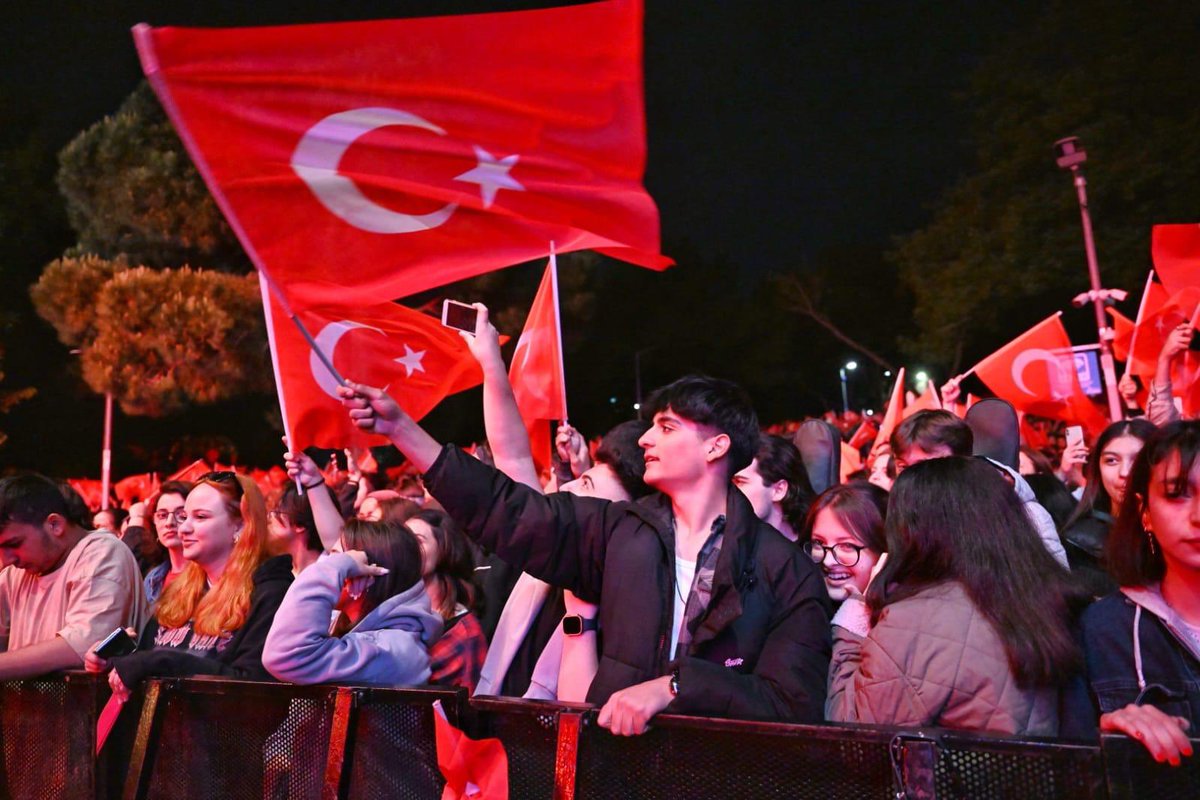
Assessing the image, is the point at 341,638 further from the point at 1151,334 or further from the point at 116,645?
the point at 1151,334

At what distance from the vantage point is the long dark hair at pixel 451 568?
17.2ft

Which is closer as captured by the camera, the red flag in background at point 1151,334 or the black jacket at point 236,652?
the black jacket at point 236,652

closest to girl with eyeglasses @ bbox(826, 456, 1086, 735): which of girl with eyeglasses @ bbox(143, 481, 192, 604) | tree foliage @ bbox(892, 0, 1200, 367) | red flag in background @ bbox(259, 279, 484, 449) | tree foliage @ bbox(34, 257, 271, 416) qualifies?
red flag in background @ bbox(259, 279, 484, 449)

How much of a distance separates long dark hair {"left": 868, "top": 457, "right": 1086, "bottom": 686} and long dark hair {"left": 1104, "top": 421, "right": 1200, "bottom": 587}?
136mm

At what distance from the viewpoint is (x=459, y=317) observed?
13.0 ft

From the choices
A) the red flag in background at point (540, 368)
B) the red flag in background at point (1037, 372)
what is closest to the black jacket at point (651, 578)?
the red flag in background at point (540, 368)

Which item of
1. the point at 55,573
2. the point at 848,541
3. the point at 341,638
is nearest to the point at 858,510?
the point at 848,541

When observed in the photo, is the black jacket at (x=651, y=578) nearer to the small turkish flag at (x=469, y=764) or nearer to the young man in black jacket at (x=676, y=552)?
the young man in black jacket at (x=676, y=552)

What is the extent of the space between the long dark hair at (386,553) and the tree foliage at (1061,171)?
25.8 meters

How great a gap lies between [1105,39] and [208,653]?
95.2ft

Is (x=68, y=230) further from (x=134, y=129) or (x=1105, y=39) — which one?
(x=1105, y=39)

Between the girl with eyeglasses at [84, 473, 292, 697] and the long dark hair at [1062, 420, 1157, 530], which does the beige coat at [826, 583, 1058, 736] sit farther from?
the long dark hair at [1062, 420, 1157, 530]

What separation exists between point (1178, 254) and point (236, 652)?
720 cm

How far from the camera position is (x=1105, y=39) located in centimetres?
2834
